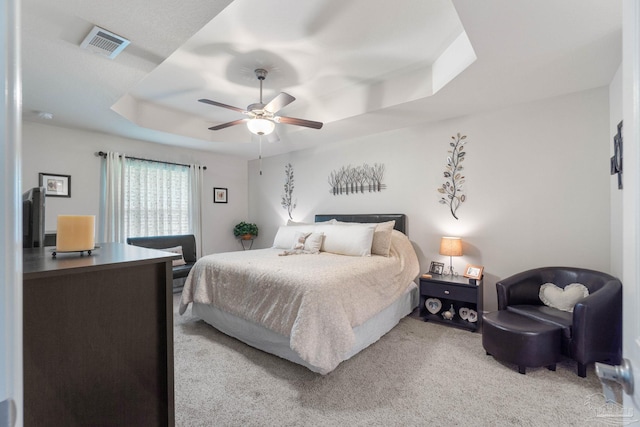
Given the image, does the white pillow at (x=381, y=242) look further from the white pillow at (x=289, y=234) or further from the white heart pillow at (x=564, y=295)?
the white heart pillow at (x=564, y=295)

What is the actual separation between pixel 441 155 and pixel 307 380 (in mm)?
3019

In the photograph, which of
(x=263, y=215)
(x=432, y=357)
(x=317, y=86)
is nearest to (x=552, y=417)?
(x=432, y=357)

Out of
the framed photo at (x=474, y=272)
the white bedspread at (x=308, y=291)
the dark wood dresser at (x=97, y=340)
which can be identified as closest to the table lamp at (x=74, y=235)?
the dark wood dresser at (x=97, y=340)

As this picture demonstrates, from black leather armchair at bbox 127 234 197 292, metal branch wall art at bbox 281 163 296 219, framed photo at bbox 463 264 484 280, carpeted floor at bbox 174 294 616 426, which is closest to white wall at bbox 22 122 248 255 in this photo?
black leather armchair at bbox 127 234 197 292

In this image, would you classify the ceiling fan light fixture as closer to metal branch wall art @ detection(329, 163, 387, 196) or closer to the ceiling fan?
the ceiling fan

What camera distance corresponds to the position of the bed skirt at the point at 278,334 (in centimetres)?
242

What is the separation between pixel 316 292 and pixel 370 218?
2266mm

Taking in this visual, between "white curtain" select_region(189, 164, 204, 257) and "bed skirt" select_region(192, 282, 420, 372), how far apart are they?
2198mm

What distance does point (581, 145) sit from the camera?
284cm

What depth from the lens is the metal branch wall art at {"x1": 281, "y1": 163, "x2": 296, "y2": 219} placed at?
5.41 meters

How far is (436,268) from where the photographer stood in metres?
3.58

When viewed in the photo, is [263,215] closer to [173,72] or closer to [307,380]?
[173,72]

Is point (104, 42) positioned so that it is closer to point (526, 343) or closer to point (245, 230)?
point (526, 343)

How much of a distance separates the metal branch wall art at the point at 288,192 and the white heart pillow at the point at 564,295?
151 inches
